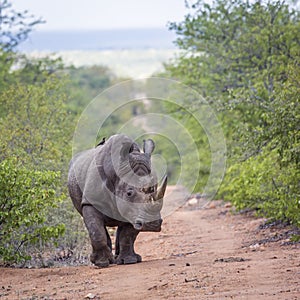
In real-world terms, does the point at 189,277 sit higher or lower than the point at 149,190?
lower

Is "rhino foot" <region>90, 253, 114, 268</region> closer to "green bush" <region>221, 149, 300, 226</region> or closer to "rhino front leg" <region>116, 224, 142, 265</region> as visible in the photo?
"rhino front leg" <region>116, 224, 142, 265</region>

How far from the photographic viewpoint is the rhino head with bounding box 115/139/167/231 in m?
10.1

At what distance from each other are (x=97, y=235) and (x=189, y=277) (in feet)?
6.42

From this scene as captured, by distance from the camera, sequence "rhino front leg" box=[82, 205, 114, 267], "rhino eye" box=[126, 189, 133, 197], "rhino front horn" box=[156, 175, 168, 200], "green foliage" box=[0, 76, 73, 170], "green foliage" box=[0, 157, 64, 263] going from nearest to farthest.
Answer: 1. "rhino front horn" box=[156, 175, 168, 200]
2. "rhino eye" box=[126, 189, 133, 197]
3. "rhino front leg" box=[82, 205, 114, 267]
4. "green foliage" box=[0, 157, 64, 263]
5. "green foliage" box=[0, 76, 73, 170]

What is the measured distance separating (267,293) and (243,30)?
15706 mm

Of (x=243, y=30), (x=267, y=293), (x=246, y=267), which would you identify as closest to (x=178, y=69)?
(x=243, y=30)

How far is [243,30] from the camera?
74.3 feet

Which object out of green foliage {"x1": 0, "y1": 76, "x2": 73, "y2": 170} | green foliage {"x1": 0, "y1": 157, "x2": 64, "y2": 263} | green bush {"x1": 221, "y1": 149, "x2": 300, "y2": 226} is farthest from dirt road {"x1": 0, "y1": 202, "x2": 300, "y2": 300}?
green foliage {"x1": 0, "y1": 76, "x2": 73, "y2": 170}

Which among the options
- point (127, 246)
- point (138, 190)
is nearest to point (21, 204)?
point (127, 246)

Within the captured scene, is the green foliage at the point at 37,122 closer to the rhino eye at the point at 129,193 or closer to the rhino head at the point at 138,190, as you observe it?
the rhino head at the point at 138,190

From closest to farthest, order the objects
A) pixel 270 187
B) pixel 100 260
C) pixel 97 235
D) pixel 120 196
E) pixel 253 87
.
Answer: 1. pixel 120 196
2. pixel 97 235
3. pixel 100 260
4. pixel 270 187
5. pixel 253 87

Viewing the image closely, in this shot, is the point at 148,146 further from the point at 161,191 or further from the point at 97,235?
the point at 97,235

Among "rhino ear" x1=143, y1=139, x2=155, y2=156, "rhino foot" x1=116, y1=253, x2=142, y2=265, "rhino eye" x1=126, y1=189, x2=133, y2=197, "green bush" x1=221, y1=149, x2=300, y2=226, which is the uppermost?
"rhino ear" x1=143, y1=139, x2=155, y2=156

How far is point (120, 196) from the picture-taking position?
1042 cm
